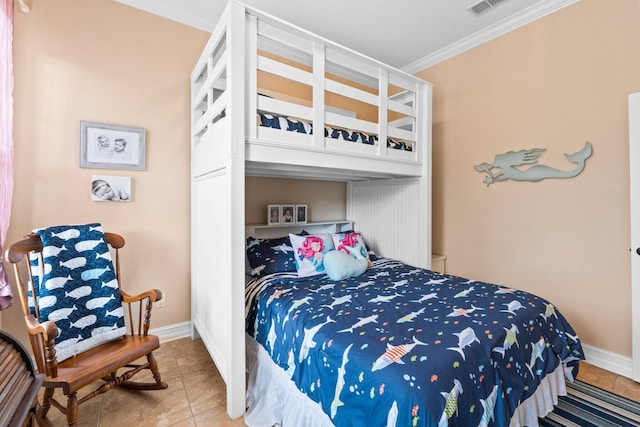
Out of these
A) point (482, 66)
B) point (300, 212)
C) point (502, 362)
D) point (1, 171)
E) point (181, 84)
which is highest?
point (482, 66)

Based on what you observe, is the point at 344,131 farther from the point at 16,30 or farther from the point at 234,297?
the point at 16,30

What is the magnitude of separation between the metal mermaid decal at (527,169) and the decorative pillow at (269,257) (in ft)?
6.56

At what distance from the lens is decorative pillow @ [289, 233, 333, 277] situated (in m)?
2.28

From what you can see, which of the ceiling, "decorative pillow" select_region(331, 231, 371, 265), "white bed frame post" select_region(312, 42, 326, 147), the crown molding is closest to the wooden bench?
"white bed frame post" select_region(312, 42, 326, 147)

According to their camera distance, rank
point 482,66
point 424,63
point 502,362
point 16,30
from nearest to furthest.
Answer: point 502,362
point 16,30
point 482,66
point 424,63

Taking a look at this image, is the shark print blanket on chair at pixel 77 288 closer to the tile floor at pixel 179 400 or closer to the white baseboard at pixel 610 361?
the tile floor at pixel 179 400

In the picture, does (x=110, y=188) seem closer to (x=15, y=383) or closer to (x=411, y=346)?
(x=15, y=383)

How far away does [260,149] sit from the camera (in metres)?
1.76

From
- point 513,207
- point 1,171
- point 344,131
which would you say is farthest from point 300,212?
point 1,171

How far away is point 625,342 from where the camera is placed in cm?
213

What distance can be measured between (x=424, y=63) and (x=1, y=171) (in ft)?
12.4

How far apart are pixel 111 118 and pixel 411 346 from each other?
2544mm

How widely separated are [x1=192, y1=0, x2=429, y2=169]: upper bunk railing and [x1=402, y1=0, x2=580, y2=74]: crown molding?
80 cm

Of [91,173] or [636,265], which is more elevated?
[91,173]
